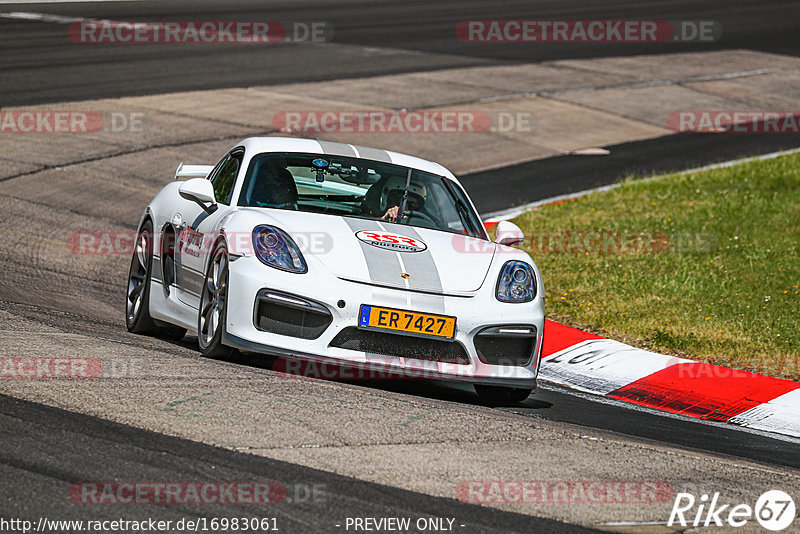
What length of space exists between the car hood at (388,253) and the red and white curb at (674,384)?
4.45 ft

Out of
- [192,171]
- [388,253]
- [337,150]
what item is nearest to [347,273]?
[388,253]

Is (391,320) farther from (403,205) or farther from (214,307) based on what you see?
(403,205)

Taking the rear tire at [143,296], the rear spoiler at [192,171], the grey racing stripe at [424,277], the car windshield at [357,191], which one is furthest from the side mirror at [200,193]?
the grey racing stripe at [424,277]

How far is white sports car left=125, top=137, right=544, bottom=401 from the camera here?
655 cm

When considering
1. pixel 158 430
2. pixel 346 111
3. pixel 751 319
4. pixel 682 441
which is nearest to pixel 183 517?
pixel 158 430

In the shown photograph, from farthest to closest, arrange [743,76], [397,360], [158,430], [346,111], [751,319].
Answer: [743,76] < [346,111] < [751,319] < [397,360] < [158,430]

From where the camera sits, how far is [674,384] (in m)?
8.04

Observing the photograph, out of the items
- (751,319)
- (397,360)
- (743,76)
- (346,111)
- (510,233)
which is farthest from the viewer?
(743,76)

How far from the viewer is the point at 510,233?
25.4 ft

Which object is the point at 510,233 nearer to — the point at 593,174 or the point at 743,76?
the point at 593,174

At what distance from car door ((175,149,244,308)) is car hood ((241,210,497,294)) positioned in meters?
0.43

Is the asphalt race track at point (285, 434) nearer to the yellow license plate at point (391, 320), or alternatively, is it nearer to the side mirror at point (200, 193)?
the yellow license plate at point (391, 320)

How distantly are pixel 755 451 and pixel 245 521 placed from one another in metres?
3.43

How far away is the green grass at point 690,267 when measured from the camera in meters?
8.96
